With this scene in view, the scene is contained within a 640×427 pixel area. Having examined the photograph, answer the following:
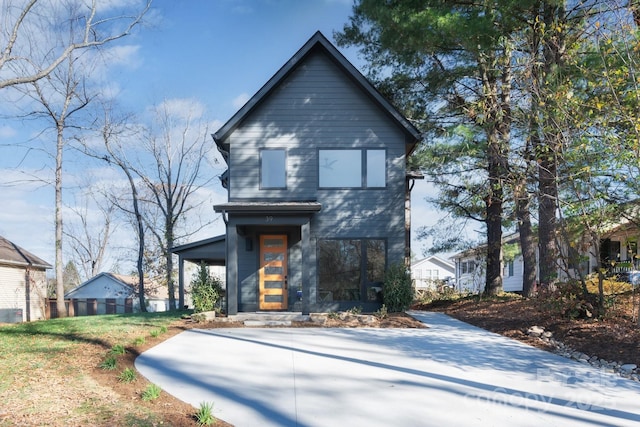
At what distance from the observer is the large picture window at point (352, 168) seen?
13609mm

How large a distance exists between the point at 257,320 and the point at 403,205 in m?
5.47

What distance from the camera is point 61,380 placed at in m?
5.66

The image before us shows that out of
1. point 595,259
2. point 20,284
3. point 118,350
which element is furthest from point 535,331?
point 20,284

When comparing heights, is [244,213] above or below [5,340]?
above

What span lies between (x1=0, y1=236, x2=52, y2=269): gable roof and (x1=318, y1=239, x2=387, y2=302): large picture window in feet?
55.6

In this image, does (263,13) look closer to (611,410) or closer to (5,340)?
(5,340)

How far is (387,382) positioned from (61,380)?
417 centimetres

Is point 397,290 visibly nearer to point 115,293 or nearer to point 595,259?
point 595,259

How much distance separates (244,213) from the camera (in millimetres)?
12164

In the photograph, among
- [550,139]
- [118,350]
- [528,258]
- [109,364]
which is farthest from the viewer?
[528,258]

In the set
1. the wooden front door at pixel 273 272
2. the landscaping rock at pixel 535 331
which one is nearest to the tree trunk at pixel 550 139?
the landscaping rock at pixel 535 331

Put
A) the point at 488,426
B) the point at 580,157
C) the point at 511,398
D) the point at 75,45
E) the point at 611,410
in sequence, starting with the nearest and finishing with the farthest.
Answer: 1. the point at 488,426
2. the point at 611,410
3. the point at 511,398
4. the point at 580,157
5. the point at 75,45

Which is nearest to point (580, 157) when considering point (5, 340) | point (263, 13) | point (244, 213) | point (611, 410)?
point (611, 410)

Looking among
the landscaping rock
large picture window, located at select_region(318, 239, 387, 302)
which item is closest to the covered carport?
large picture window, located at select_region(318, 239, 387, 302)
